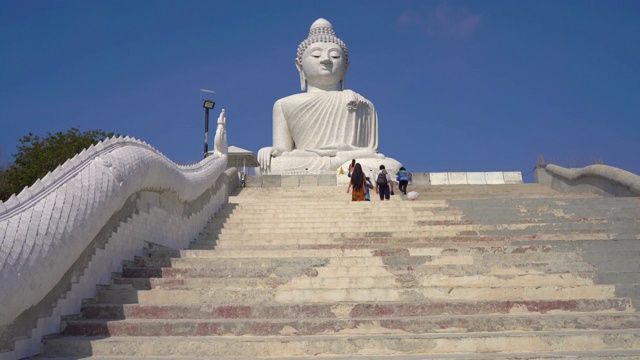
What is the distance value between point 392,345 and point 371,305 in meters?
0.59

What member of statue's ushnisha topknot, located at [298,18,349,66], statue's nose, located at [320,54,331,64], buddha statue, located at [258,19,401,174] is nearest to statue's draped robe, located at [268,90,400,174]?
buddha statue, located at [258,19,401,174]

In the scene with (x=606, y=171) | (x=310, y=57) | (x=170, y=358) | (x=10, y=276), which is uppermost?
(x=310, y=57)

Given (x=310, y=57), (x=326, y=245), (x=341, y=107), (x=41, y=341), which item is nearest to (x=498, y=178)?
(x=341, y=107)

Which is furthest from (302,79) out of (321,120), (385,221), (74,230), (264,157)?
(74,230)

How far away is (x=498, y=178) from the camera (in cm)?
1689

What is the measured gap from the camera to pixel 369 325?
13.5 ft

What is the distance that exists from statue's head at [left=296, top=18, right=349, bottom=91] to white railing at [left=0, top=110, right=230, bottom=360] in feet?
43.0

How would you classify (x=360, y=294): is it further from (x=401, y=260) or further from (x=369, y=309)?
(x=401, y=260)

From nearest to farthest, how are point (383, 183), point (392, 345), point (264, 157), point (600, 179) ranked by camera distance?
point (392, 345) < point (383, 183) < point (600, 179) < point (264, 157)

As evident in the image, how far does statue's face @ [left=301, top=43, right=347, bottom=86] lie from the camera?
1919 cm

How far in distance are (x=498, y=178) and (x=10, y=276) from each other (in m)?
15.2

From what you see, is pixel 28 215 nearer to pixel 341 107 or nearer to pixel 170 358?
pixel 170 358

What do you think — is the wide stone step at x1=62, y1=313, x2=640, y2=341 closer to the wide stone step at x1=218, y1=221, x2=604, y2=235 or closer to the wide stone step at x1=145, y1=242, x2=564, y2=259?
the wide stone step at x1=145, y1=242, x2=564, y2=259

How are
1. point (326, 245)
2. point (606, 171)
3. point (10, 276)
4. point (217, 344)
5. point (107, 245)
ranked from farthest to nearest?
point (606, 171)
point (326, 245)
point (107, 245)
point (217, 344)
point (10, 276)
